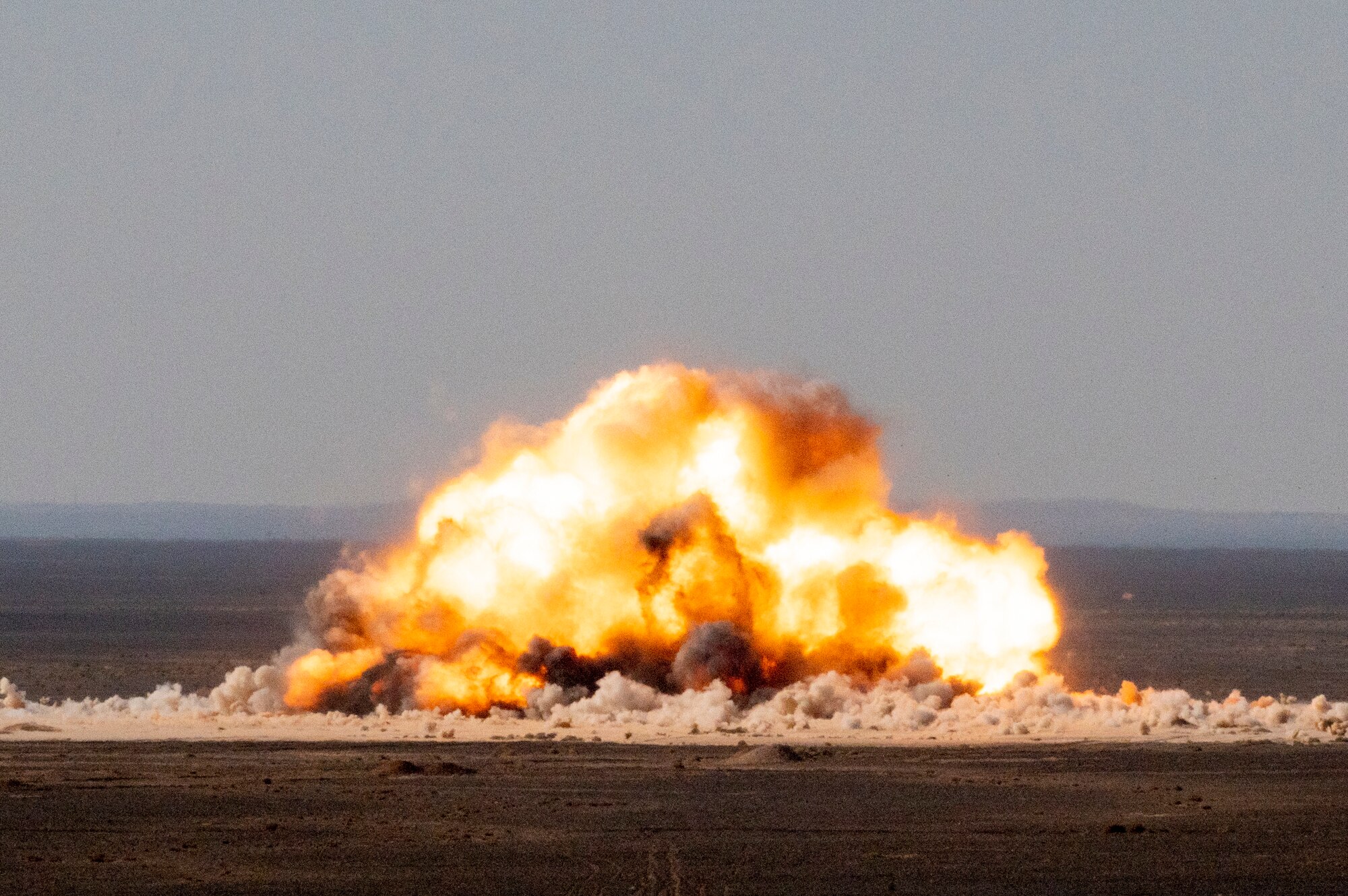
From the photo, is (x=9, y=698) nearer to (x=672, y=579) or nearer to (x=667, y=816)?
(x=672, y=579)

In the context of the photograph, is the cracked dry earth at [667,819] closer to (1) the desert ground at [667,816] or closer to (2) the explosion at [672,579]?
(1) the desert ground at [667,816]

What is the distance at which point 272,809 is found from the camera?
5469 centimetres

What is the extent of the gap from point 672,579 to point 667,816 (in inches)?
981

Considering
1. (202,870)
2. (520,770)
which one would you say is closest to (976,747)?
(520,770)

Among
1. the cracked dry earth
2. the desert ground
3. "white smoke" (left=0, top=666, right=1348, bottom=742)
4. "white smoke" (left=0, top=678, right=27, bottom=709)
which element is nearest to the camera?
the cracked dry earth

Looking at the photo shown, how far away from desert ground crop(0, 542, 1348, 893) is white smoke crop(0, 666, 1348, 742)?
1667mm

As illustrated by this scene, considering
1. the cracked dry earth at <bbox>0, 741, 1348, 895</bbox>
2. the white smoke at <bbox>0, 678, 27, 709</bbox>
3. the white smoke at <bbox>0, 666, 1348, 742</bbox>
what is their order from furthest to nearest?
the white smoke at <bbox>0, 678, 27, 709</bbox>
the white smoke at <bbox>0, 666, 1348, 742</bbox>
the cracked dry earth at <bbox>0, 741, 1348, 895</bbox>

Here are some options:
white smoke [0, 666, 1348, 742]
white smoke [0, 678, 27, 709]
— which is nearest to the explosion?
white smoke [0, 666, 1348, 742]

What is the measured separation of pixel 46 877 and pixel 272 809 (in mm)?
10734

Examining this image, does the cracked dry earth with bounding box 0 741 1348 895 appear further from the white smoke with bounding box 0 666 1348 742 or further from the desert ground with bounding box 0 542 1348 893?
the white smoke with bounding box 0 666 1348 742

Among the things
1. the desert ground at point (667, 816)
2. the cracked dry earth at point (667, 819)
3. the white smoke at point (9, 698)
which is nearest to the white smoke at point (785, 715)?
the white smoke at point (9, 698)

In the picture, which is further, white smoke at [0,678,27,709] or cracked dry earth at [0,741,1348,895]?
white smoke at [0,678,27,709]

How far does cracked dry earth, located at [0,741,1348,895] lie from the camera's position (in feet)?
146

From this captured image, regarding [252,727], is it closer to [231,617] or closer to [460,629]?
[460,629]
